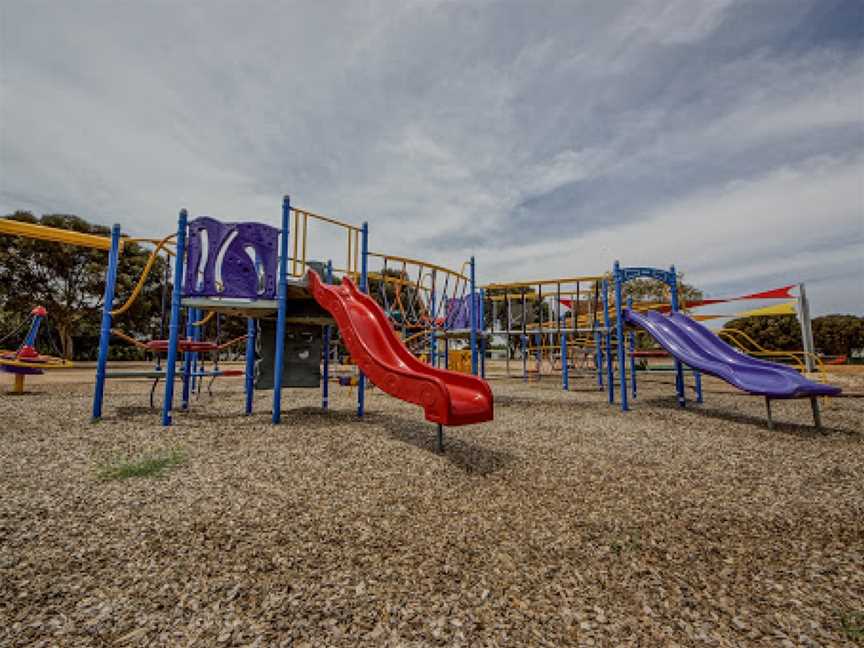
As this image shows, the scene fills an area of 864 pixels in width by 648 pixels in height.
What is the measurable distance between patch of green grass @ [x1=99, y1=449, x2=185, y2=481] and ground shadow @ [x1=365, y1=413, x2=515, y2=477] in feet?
7.43

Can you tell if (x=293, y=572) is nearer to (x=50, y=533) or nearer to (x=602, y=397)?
(x=50, y=533)

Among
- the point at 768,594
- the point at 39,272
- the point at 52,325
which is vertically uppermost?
the point at 39,272

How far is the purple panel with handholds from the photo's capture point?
546 centimetres

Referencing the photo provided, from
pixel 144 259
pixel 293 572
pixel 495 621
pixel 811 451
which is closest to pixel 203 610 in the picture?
pixel 293 572

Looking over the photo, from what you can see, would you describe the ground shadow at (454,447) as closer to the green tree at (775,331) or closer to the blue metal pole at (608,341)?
the blue metal pole at (608,341)

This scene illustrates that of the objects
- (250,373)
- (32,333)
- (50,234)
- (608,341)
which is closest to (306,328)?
(250,373)

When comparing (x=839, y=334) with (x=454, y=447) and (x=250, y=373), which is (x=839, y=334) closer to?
(x=454, y=447)

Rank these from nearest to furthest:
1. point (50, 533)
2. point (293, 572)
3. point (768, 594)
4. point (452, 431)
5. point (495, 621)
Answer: point (495, 621), point (768, 594), point (293, 572), point (50, 533), point (452, 431)

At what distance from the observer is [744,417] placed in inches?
252

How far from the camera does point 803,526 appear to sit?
2527 mm

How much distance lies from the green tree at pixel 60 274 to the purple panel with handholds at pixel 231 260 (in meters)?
19.8

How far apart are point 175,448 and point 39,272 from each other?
2712 centimetres

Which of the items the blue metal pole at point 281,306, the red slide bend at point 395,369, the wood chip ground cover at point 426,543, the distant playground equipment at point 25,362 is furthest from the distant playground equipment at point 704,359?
the distant playground equipment at point 25,362

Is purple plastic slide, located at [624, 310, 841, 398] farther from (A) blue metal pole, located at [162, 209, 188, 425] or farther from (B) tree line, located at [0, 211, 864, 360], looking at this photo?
(B) tree line, located at [0, 211, 864, 360]
